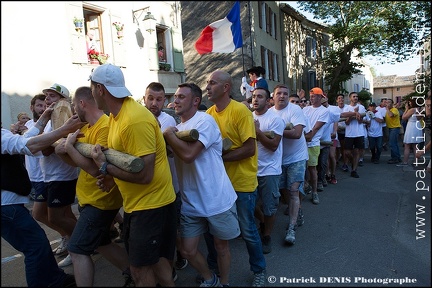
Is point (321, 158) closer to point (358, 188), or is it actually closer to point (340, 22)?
point (358, 188)

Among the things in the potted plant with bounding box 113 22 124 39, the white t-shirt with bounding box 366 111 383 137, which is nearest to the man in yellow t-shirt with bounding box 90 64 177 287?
the potted plant with bounding box 113 22 124 39

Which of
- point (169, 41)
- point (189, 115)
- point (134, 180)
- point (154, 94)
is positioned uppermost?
point (169, 41)

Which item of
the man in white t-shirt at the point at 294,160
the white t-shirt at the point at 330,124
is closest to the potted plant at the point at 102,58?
the man in white t-shirt at the point at 294,160

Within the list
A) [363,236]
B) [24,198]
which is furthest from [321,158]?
[24,198]

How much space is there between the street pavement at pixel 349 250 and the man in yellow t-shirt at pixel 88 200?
259mm

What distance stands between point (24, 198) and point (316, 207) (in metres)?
4.23

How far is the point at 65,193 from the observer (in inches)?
133

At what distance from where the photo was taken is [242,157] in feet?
9.64

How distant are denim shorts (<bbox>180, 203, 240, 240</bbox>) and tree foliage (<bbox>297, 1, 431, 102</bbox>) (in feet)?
5.89

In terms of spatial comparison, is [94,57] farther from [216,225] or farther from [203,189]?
[216,225]

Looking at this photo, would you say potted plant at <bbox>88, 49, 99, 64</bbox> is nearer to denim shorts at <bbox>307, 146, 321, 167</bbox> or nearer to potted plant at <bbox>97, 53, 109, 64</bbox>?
potted plant at <bbox>97, 53, 109, 64</bbox>

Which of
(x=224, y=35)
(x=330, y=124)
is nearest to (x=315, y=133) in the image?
(x=330, y=124)

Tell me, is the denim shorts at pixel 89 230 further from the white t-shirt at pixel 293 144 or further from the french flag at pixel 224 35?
the french flag at pixel 224 35

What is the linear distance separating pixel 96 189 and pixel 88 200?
0.35ft
